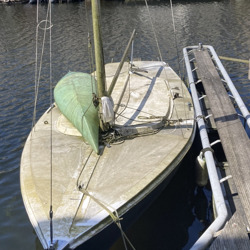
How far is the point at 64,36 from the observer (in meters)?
30.5

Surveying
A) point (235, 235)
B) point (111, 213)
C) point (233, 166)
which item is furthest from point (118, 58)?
point (235, 235)

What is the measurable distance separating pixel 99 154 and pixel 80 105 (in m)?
1.96

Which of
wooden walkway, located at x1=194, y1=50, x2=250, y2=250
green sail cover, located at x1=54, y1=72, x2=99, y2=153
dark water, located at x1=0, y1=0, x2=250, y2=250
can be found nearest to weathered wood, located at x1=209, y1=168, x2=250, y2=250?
wooden walkway, located at x1=194, y1=50, x2=250, y2=250

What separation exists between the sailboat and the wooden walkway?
1059 mm

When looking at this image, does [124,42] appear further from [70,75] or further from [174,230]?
[174,230]

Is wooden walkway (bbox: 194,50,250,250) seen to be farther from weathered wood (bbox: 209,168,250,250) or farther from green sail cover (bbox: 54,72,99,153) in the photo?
green sail cover (bbox: 54,72,99,153)

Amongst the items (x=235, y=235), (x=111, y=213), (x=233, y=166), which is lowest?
(x=235, y=235)

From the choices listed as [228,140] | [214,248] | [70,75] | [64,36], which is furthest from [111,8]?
[214,248]

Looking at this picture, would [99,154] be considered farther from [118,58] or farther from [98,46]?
[118,58]

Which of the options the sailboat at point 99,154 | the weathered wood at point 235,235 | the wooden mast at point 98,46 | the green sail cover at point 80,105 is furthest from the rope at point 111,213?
the wooden mast at point 98,46

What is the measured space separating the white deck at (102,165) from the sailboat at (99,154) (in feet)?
0.07

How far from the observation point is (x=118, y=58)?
2419 cm

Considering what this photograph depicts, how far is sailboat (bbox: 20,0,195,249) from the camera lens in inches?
279

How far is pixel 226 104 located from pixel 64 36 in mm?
22408
